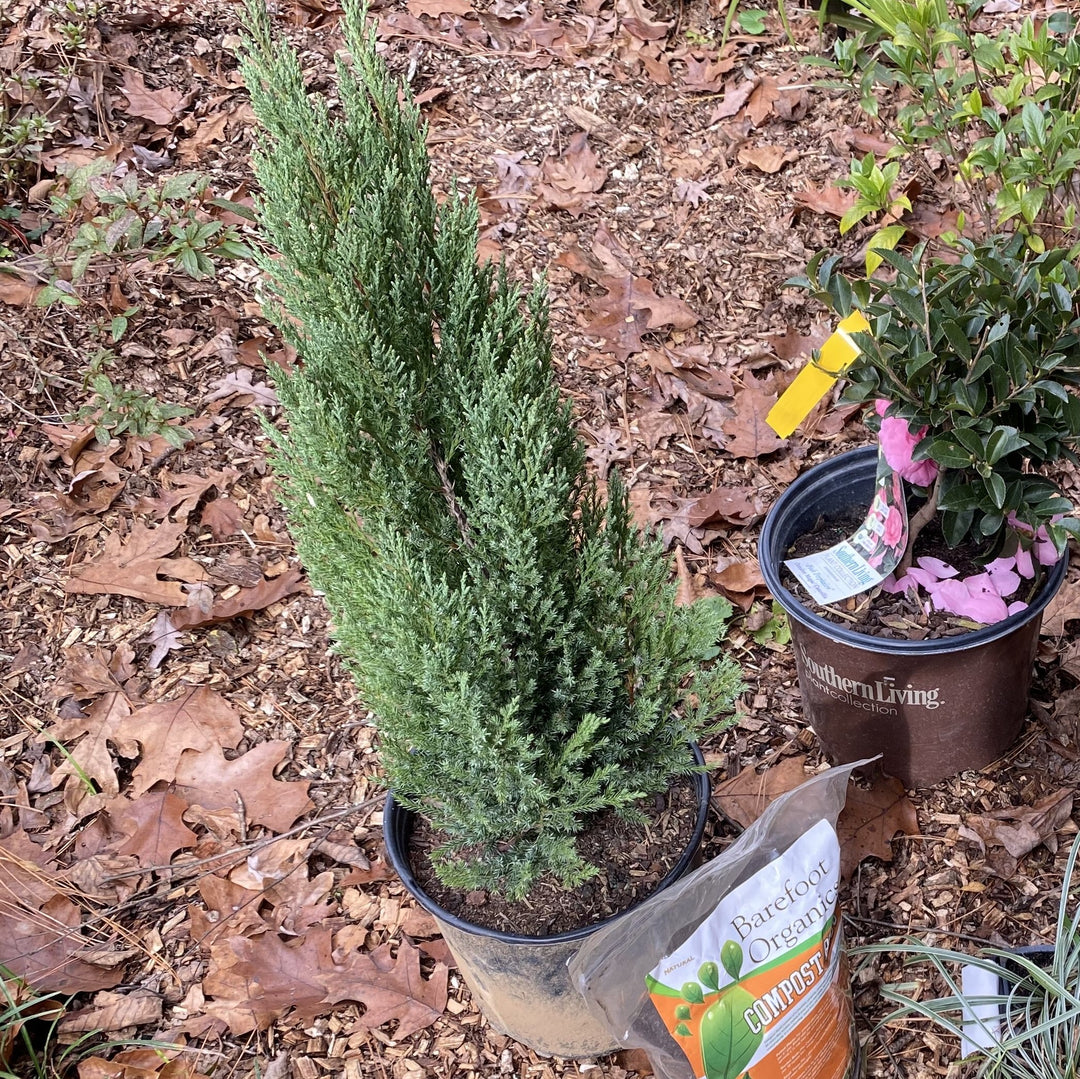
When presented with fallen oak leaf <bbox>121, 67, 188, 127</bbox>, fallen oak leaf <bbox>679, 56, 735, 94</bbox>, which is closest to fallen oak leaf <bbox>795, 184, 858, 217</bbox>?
fallen oak leaf <bbox>679, 56, 735, 94</bbox>

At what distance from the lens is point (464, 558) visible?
1.74 m

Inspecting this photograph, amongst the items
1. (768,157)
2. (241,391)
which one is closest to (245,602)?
(241,391)

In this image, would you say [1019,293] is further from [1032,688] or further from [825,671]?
[1032,688]

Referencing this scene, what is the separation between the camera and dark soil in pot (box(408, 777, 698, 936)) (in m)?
1.88

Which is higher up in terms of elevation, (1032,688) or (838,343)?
(838,343)

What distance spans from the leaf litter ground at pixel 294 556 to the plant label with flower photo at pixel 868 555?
436mm

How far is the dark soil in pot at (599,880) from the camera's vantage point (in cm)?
188

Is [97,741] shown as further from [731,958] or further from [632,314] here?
[632,314]

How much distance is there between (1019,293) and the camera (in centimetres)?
202

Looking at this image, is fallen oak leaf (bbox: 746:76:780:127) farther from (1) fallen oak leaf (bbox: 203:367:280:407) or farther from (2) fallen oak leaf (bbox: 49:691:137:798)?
(2) fallen oak leaf (bbox: 49:691:137:798)

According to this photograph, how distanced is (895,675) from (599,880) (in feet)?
2.42

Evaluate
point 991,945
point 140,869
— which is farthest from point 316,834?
point 991,945

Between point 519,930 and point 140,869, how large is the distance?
0.99 m

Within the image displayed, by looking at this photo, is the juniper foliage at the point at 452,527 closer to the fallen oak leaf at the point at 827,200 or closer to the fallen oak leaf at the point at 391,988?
the fallen oak leaf at the point at 391,988
